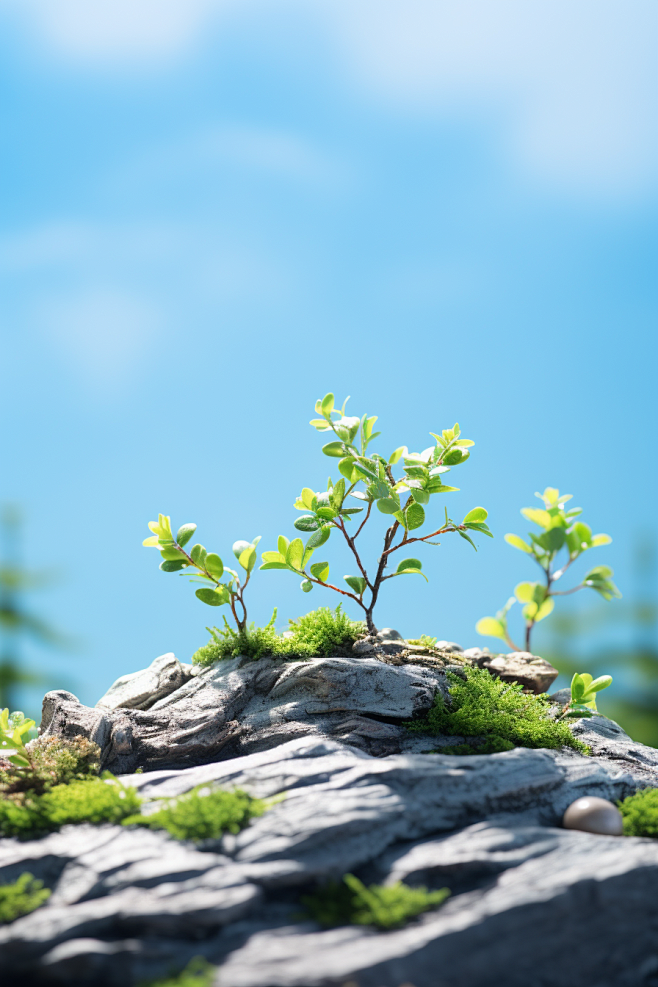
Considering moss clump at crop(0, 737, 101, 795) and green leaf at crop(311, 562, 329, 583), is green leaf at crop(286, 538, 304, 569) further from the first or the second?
moss clump at crop(0, 737, 101, 795)

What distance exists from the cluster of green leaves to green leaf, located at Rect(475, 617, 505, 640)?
472 centimetres

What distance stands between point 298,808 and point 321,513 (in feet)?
9.25

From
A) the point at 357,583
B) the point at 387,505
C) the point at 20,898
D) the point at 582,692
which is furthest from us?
the point at 357,583

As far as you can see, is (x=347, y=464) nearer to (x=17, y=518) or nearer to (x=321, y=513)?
(x=321, y=513)

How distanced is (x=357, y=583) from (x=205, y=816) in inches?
119

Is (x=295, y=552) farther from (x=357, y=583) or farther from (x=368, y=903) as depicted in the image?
(x=368, y=903)

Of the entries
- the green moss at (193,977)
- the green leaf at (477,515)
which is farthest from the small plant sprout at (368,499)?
the green moss at (193,977)

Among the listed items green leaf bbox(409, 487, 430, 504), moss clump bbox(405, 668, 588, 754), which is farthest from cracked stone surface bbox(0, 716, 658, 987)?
green leaf bbox(409, 487, 430, 504)

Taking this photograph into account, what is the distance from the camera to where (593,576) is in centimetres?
767

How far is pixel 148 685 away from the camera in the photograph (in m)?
6.40

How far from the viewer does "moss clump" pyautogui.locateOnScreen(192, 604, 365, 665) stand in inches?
246

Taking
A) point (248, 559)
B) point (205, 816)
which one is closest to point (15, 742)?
point (205, 816)

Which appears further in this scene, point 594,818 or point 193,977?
point 594,818

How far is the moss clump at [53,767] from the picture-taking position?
5.08 metres
